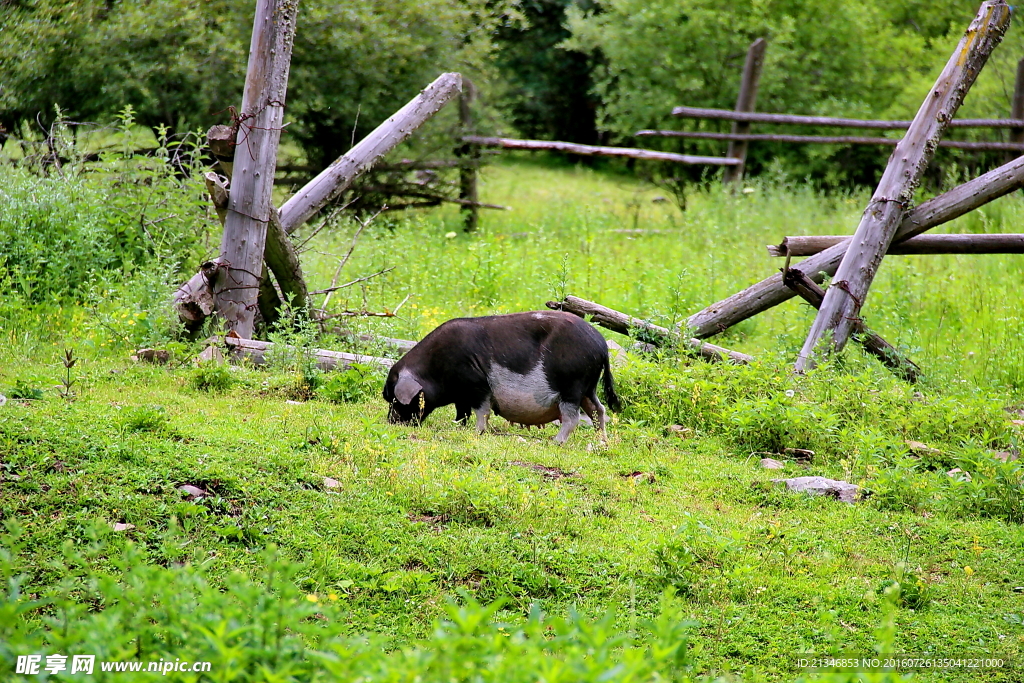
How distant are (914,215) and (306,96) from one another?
10420 millimetres

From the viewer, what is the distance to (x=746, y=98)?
693 inches

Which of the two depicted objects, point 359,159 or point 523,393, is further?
point 359,159

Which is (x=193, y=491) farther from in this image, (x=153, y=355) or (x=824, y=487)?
(x=824, y=487)

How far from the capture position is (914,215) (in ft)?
27.7

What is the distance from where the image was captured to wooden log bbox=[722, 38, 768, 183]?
1748 cm

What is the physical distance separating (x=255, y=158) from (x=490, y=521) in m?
4.56

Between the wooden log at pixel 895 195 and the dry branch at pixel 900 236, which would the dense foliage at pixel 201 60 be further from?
the wooden log at pixel 895 195

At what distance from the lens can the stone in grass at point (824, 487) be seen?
231 inches

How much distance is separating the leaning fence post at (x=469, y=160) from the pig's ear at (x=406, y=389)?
956 centimetres

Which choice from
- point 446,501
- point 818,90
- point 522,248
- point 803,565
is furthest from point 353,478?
point 818,90

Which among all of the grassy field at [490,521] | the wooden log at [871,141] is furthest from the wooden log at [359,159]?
the wooden log at [871,141]

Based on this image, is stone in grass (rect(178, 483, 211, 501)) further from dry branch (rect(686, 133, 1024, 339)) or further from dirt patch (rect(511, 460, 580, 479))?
dry branch (rect(686, 133, 1024, 339))

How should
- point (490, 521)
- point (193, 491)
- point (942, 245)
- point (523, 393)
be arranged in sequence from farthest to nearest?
point (942, 245)
point (523, 393)
point (490, 521)
point (193, 491)

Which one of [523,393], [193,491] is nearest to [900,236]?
[523,393]
